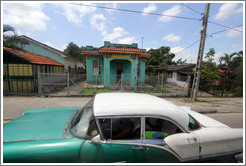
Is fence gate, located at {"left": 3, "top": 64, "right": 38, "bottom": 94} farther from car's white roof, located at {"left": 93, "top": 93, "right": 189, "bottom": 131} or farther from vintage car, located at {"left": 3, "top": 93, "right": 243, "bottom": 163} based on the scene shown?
car's white roof, located at {"left": 93, "top": 93, "right": 189, "bottom": 131}

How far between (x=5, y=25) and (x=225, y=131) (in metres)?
12.0

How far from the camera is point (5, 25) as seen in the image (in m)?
7.60

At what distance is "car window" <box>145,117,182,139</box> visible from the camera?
1.85 m

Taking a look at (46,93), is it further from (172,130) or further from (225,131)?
(225,131)

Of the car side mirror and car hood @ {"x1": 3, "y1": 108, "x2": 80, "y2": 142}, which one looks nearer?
the car side mirror

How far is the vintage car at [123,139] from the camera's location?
1569 millimetres

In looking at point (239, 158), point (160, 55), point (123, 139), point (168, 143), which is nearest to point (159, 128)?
point (168, 143)

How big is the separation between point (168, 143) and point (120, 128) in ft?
2.53

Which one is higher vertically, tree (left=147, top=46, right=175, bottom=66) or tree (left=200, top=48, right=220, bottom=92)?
tree (left=147, top=46, right=175, bottom=66)

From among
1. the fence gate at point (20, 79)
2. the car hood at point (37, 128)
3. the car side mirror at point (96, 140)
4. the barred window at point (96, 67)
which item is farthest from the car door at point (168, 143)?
the barred window at point (96, 67)

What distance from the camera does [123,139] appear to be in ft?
5.85

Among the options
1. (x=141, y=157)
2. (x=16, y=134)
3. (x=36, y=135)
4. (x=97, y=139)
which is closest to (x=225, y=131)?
(x=141, y=157)

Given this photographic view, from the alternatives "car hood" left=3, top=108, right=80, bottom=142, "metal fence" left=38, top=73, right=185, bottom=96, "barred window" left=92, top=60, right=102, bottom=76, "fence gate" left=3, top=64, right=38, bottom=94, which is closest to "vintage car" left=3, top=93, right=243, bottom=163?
"car hood" left=3, top=108, right=80, bottom=142

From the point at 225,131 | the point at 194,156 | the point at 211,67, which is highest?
the point at 211,67
